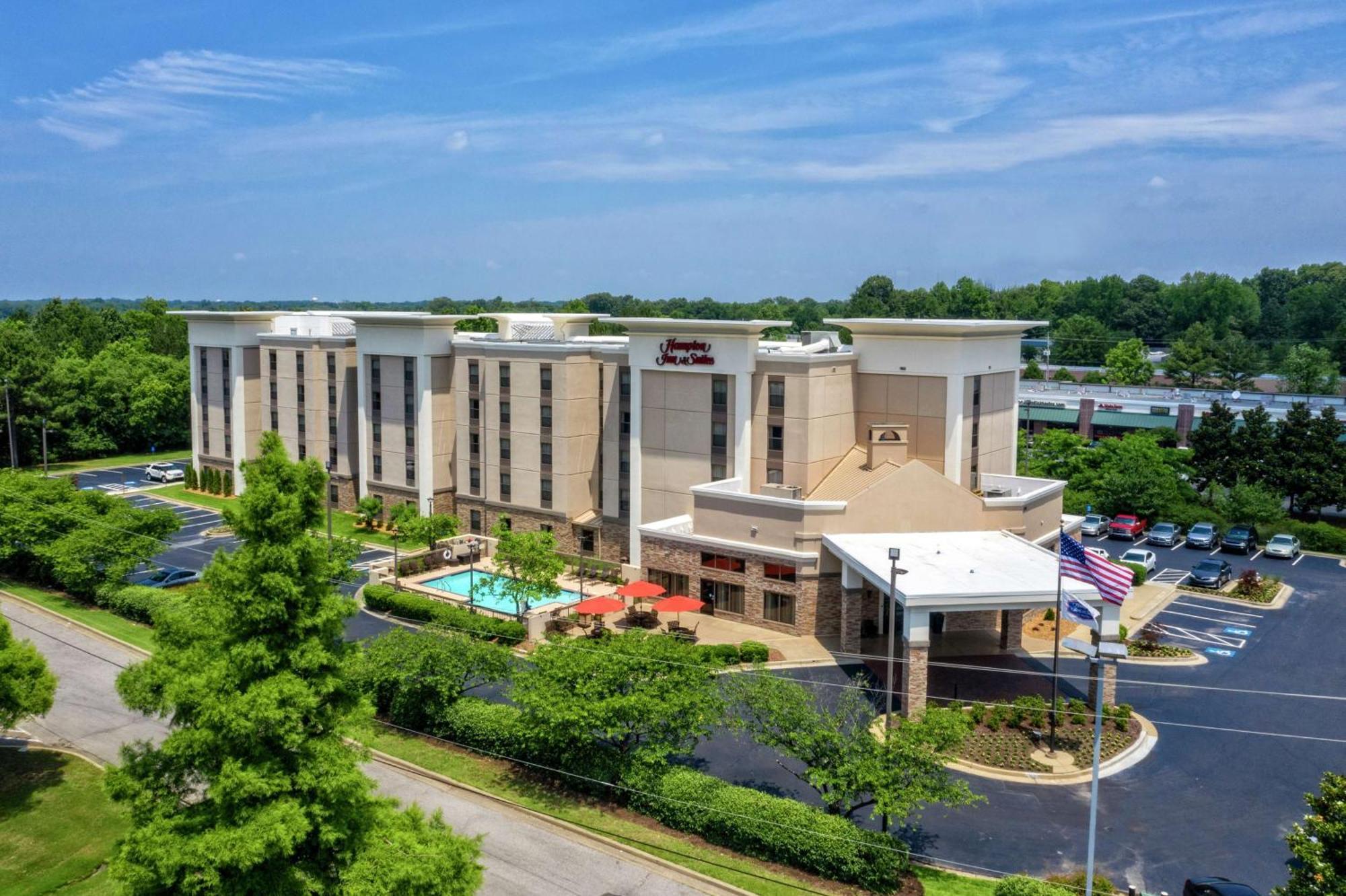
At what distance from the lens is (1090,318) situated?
17825 cm

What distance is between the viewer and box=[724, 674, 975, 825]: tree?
93.4 ft

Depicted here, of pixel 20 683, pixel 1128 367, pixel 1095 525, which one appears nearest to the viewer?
pixel 20 683

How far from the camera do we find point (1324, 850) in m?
22.3

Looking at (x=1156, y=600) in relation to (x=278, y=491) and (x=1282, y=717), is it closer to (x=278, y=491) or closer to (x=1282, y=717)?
(x=1282, y=717)

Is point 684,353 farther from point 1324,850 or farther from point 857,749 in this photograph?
point 1324,850

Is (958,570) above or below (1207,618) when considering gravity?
above

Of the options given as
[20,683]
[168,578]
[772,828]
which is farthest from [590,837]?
[168,578]

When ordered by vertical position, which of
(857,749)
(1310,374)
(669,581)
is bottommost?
(669,581)

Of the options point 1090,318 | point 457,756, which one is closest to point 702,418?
point 457,756

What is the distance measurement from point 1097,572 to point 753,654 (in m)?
15.5

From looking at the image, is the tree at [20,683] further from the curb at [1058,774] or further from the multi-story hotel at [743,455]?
A: the curb at [1058,774]

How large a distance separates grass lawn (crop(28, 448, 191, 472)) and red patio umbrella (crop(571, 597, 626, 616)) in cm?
7167

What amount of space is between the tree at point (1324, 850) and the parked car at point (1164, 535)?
159ft

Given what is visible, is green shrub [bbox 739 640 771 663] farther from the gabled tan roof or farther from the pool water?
the pool water
